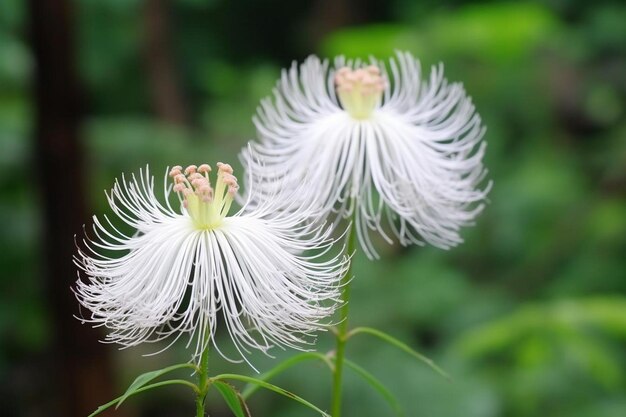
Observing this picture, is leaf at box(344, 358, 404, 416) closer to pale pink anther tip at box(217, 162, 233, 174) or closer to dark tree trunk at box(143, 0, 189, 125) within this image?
pale pink anther tip at box(217, 162, 233, 174)

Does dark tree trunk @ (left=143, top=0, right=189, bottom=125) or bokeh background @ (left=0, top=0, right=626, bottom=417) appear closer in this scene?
bokeh background @ (left=0, top=0, right=626, bottom=417)

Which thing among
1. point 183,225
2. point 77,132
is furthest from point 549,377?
point 183,225

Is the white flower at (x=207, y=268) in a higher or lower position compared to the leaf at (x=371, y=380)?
higher

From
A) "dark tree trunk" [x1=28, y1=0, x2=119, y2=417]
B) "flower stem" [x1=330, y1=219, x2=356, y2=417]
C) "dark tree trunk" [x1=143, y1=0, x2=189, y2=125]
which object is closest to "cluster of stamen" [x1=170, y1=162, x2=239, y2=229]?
"flower stem" [x1=330, y1=219, x2=356, y2=417]

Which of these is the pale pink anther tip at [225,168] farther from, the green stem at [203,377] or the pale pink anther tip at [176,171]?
the green stem at [203,377]

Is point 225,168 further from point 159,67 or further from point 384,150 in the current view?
point 159,67

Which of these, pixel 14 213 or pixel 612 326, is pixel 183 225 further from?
pixel 14 213

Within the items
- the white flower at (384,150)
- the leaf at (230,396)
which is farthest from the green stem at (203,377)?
the white flower at (384,150)
